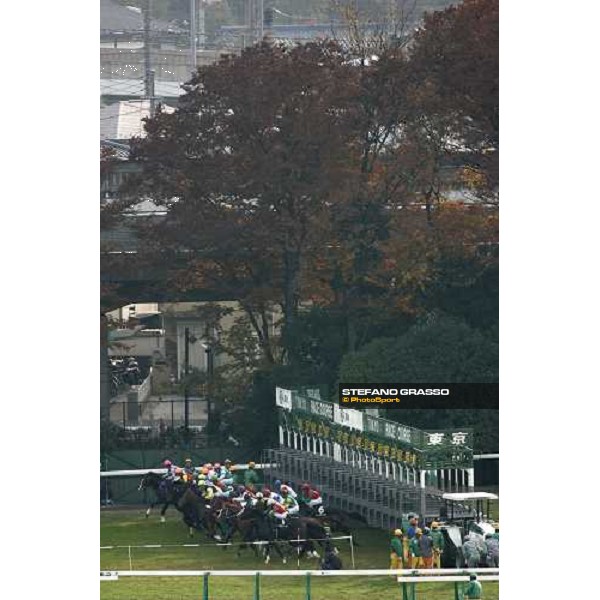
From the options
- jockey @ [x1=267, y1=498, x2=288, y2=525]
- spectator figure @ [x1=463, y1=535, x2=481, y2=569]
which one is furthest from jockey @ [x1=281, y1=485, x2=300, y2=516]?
spectator figure @ [x1=463, y1=535, x2=481, y2=569]

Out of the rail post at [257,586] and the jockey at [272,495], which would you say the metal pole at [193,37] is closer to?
the jockey at [272,495]

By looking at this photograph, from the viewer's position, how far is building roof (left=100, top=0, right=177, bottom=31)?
2239 cm

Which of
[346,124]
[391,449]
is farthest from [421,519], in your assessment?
[346,124]

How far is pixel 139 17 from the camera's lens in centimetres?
2244

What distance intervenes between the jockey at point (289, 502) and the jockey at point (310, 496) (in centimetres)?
4

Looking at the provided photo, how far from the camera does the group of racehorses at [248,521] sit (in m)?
22.5

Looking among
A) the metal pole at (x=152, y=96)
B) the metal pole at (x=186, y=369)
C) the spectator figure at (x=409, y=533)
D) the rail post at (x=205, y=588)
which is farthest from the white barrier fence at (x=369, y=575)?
the metal pole at (x=152, y=96)

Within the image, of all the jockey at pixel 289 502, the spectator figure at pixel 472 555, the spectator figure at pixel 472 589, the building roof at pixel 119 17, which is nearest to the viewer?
the spectator figure at pixel 472 589

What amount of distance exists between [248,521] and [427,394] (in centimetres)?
112

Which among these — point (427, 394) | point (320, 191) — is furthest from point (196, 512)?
point (320, 191)

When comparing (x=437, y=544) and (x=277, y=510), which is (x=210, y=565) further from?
(x=437, y=544)

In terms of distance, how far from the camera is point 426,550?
22.4 metres
